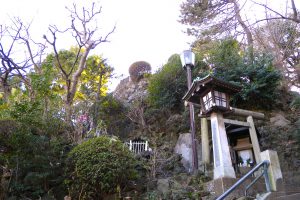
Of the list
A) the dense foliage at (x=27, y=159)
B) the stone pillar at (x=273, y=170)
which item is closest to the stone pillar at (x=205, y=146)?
the stone pillar at (x=273, y=170)

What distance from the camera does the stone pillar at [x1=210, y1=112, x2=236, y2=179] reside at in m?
7.16

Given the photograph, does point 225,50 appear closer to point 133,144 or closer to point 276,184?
point 133,144

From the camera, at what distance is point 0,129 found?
6.86 metres

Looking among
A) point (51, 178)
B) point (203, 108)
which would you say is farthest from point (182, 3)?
point (51, 178)

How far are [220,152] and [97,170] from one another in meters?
3.32

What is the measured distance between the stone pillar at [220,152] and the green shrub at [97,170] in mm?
2352

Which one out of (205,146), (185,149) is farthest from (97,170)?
(185,149)

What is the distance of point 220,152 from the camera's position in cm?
745

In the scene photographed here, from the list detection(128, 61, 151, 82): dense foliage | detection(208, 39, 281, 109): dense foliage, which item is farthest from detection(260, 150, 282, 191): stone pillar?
detection(128, 61, 151, 82): dense foliage

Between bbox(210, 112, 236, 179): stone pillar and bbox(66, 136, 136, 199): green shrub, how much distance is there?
2352 millimetres

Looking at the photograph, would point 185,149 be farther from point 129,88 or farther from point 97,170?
point 129,88

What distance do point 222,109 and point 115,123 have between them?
27.0 ft

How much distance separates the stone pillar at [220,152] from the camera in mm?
7164

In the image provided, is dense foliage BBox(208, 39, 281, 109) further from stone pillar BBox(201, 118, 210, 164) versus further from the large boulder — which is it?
the large boulder
